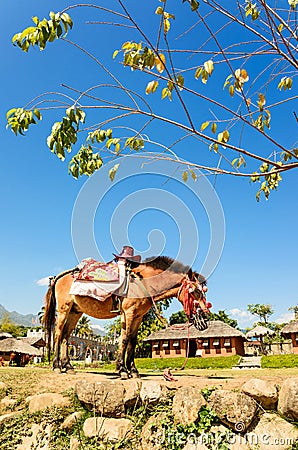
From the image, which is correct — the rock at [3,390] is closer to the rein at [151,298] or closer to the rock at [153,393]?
the rock at [153,393]

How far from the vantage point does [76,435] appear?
16.2 ft

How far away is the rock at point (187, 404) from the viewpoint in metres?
4.58

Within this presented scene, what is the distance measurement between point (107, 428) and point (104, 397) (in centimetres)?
36

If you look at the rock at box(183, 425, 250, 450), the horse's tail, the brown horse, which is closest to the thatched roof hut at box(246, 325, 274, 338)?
the horse's tail

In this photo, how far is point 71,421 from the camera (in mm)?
5043

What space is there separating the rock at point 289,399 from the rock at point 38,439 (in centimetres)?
285

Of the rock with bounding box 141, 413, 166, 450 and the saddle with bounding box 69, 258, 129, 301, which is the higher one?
the saddle with bounding box 69, 258, 129, 301

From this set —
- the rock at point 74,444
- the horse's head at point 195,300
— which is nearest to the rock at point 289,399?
the horse's head at point 195,300

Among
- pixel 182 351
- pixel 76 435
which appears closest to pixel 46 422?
pixel 76 435

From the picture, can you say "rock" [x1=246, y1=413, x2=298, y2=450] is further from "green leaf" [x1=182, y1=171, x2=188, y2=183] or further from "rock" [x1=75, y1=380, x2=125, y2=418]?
"green leaf" [x1=182, y1=171, x2=188, y2=183]

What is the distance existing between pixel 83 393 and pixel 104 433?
57cm

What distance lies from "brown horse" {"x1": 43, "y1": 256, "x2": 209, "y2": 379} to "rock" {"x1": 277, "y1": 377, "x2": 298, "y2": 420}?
74.3 inches

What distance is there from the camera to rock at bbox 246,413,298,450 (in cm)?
419

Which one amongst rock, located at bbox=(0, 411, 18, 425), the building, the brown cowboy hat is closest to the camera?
rock, located at bbox=(0, 411, 18, 425)
